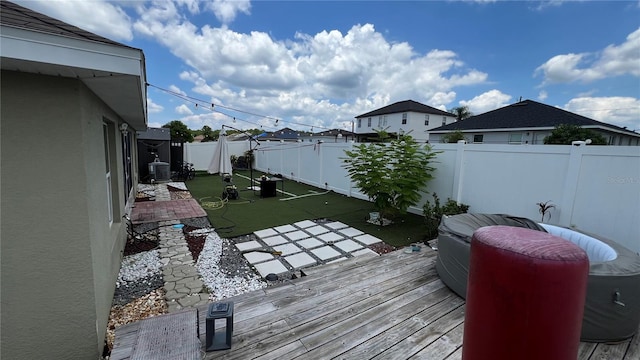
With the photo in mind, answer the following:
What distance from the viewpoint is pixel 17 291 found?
215cm

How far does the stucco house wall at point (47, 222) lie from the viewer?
2023 mm

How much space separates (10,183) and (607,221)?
7258 mm

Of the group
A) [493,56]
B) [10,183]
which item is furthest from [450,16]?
[10,183]

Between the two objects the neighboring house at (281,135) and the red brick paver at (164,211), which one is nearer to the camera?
the red brick paver at (164,211)

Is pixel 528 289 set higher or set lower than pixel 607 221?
higher

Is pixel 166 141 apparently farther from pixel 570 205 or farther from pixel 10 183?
pixel 570 205

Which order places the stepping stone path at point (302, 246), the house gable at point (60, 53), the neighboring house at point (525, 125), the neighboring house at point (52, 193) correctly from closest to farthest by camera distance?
the house gable at point (60, 53) → the neighboring house at point (52, 193) → the stepping stone path at point (302, 246) → the neighboring house at point (525, 125)

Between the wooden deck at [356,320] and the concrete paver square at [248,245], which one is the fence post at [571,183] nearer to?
the wooden deck at [356,320]

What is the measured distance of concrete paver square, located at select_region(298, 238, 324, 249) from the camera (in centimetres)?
529

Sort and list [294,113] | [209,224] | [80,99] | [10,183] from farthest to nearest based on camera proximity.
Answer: [294,113]
[209,224]
[80,99]
[10,183]

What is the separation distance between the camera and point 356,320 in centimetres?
269

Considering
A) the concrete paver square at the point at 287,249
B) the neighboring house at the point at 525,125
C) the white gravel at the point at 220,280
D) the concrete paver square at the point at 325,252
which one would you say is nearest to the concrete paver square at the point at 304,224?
the concrete paver square at the point at 287,249

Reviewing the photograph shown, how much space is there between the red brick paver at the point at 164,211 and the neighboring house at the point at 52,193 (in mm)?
4710

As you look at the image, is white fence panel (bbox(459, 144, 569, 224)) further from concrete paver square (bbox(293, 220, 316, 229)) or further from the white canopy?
the white canopy
